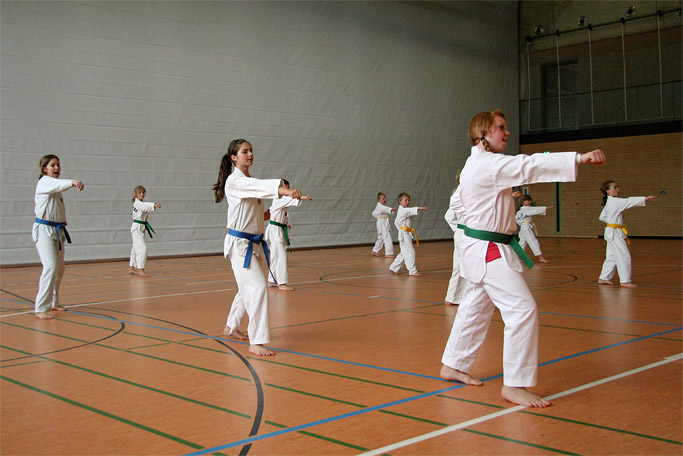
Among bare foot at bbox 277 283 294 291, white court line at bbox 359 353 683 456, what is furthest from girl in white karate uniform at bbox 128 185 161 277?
white court line at bbox 359 353 683 456

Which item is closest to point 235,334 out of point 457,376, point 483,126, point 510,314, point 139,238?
point 457,376

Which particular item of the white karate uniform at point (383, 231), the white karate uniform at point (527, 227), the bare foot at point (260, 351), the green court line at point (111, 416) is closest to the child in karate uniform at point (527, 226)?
the white karate uniform at point (527, 227)

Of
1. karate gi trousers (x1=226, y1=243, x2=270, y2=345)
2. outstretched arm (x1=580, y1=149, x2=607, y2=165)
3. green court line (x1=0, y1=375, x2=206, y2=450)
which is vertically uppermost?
outstretched arm (x1=580, y1=149, x2=607, y2=165)

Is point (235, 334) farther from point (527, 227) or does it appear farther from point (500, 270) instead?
point (527, 227)

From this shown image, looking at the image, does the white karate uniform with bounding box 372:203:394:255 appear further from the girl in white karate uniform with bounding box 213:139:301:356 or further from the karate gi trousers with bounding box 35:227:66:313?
the girl in white karate uniform with bounding box 213:139:301:356

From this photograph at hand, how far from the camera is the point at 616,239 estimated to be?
8961 mm

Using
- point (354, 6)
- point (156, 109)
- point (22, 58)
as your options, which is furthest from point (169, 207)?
point (354, 6)

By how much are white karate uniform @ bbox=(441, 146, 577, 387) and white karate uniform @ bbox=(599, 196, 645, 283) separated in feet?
19.0

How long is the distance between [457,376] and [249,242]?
205cm

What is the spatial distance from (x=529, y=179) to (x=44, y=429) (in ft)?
9.22

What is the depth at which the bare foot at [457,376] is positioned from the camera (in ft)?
12.8

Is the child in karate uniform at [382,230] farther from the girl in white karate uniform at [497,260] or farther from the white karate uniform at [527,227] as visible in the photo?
the girl in white karate uniform at [497,260]

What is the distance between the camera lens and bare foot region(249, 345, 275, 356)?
4832 mm

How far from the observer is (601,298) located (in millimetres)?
7672
